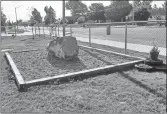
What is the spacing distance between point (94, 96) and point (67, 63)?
304 cm

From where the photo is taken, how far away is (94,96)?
380 centimetres

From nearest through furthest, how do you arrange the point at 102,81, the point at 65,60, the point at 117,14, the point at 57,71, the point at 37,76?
the point at 102,81
the point at 37,76
the point at 57,71
the point at 65,60
the point at 117,14

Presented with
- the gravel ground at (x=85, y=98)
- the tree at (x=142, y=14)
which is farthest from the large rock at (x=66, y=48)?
the tree at (x=142, y=14)

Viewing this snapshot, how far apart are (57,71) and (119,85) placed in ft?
6.73

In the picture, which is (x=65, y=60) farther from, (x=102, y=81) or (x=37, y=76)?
(x=102, y=81)

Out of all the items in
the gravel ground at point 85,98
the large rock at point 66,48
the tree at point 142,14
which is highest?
the tree at point 142,14

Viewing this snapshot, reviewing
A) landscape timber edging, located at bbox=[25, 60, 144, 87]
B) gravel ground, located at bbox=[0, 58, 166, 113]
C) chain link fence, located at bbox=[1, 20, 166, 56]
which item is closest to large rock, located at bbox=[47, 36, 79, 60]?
landscape timber edging, located at bbox=[25, 60, 144, 87]

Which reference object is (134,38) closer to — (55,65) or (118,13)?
(55,65)

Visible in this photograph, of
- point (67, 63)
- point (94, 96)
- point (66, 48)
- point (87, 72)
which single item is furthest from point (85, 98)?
point (66, 48)

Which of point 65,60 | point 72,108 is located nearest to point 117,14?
point 65,60

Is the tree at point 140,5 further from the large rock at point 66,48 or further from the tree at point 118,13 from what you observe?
the large rock at point 66,48

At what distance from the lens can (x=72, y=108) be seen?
3334mm

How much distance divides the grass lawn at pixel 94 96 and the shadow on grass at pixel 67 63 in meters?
1.23

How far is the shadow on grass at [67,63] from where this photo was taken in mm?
6110
